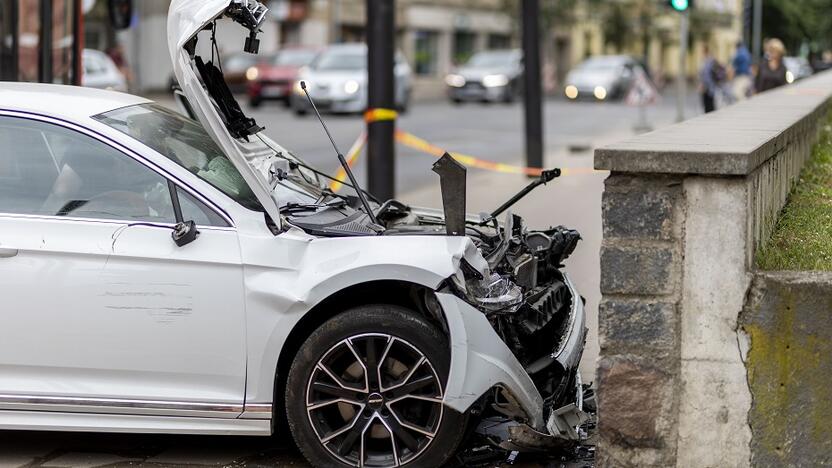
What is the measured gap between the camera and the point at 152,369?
17.4 feet

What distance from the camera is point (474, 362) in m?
5.05

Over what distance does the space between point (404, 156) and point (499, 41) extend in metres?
47.1

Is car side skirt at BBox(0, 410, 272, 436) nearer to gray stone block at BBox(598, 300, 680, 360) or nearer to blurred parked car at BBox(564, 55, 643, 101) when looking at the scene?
gray stone block at BBox(598, 300, 680, 360)

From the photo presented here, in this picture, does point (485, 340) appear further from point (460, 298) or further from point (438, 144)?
point (438, 144)

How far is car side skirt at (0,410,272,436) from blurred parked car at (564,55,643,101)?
136 feet

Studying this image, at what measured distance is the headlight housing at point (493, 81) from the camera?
44031 millimetres

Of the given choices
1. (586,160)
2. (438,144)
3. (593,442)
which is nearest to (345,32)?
(438,144)

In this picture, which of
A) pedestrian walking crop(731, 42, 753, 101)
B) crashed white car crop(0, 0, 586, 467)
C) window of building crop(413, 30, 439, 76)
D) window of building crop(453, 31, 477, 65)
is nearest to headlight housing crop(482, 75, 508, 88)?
window of building crop(413, 30, 439, 76)

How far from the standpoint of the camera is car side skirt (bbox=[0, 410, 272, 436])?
17.5ft

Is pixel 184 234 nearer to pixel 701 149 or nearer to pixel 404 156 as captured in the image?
pixel 701 149

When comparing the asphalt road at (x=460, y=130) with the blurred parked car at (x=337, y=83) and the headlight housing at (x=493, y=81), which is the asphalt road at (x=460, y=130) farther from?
the headlight housing at (x=493, y=81)

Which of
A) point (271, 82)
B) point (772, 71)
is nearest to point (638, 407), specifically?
point (772, 71)

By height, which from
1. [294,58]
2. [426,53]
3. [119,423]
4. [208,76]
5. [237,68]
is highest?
[426,53]

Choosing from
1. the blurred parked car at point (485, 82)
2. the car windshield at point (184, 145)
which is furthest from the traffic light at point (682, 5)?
the blurred parked car at point (485, 82)
